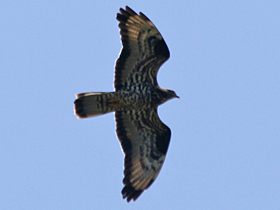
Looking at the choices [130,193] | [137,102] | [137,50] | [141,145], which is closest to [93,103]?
[137,102]

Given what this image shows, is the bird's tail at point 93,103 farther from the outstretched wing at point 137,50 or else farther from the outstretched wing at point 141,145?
the outstretched wing at point 141,145

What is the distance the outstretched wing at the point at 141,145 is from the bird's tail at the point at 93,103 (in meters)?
0.65

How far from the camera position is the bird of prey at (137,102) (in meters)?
18.5

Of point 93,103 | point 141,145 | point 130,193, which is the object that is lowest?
point 130,193

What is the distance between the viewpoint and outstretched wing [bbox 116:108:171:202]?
18984 mm

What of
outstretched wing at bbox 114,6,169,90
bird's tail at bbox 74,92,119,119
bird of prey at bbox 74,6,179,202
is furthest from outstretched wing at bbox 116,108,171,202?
outstretched wing at bbox 114,6,169,90

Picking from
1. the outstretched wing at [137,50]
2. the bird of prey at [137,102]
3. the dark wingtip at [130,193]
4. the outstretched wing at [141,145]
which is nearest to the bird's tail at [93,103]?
A: the bird of prey at [137,102]

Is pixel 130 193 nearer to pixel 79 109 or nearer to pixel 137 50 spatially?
pixel 79 109

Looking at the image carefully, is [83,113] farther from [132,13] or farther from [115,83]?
[132,13]

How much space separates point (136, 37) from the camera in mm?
18500

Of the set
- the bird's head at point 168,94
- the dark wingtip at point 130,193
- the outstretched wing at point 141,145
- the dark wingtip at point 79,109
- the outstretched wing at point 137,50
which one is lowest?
the dark wingtip at point 130,193

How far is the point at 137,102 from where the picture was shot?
18797 millimetres

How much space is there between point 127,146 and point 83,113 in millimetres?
1508

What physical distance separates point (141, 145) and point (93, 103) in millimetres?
1813
